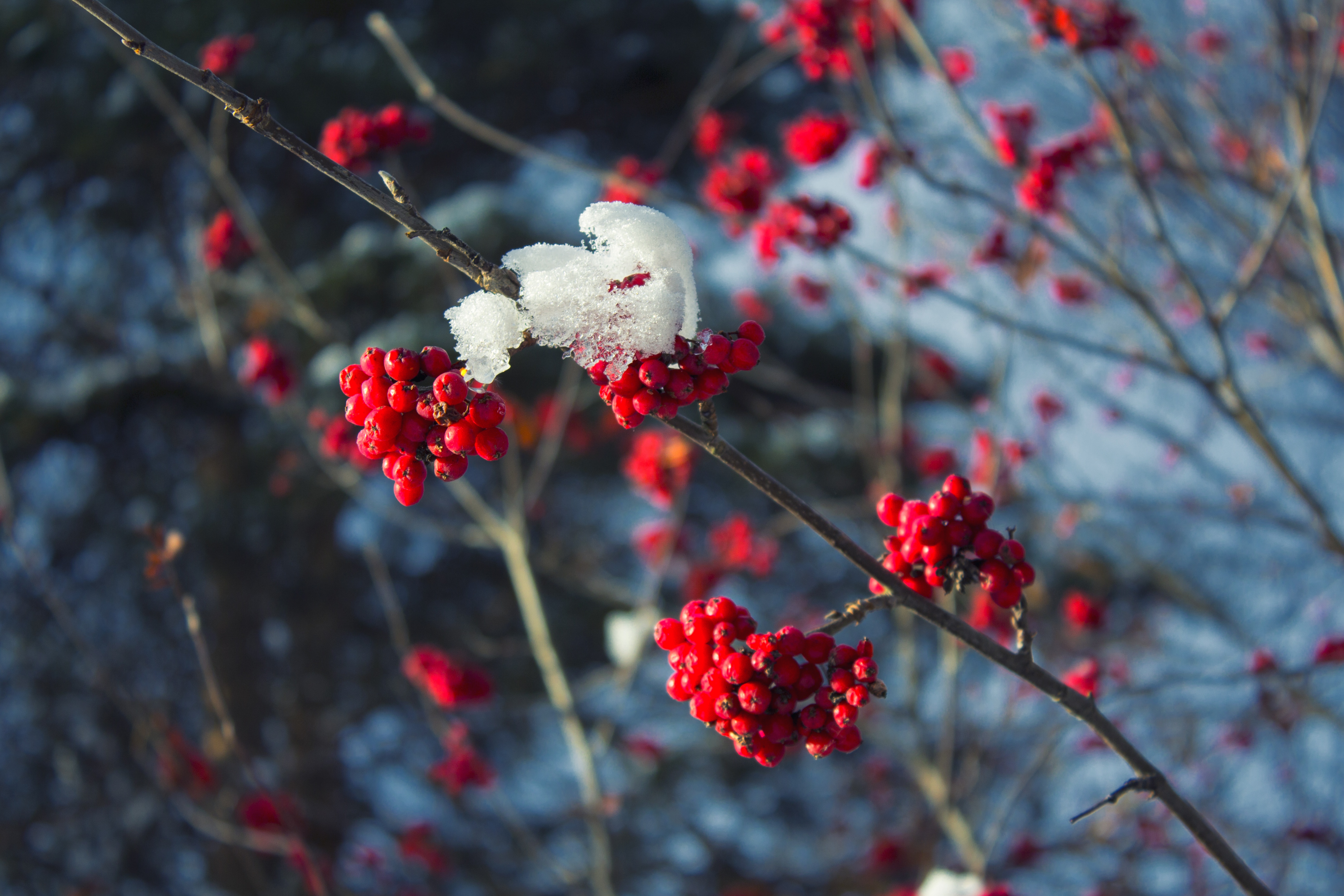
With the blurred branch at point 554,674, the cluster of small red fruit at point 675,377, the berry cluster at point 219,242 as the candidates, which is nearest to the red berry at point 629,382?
the cluster of small red fruit at point 675,377

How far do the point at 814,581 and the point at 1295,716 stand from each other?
4.15m

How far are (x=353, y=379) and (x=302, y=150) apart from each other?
0.28 m

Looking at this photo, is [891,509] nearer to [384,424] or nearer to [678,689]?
[678,689]

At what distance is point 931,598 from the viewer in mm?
1316

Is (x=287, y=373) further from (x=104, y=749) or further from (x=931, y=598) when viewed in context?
(x=104, y=749)

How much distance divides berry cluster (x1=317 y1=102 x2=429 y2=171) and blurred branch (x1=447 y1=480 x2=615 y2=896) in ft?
3.80

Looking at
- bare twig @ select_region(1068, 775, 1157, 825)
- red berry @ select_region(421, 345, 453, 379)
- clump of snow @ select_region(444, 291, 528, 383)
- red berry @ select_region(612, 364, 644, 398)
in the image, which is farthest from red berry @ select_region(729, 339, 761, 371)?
bare twig @ select_region(1068, 775, 1157, 825)

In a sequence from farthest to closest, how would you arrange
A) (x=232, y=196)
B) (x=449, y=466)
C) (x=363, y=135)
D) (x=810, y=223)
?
(x=232, y=196) → (x=363, y=135) → (x=810, y=223) → (x=449, y=466)

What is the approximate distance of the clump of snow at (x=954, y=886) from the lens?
200 cm

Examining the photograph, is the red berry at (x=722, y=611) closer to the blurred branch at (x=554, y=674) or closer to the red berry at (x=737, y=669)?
the red berry at (x=737, y=669)

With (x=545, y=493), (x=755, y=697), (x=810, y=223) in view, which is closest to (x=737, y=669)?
(x=755, y=697)

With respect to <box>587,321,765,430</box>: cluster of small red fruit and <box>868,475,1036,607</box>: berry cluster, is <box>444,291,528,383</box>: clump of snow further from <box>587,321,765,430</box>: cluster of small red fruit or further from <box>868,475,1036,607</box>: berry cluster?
<box>868,475,1036,607</box>: berry cluster

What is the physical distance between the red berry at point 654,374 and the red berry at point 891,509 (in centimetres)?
48

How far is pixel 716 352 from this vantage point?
1056 mm
